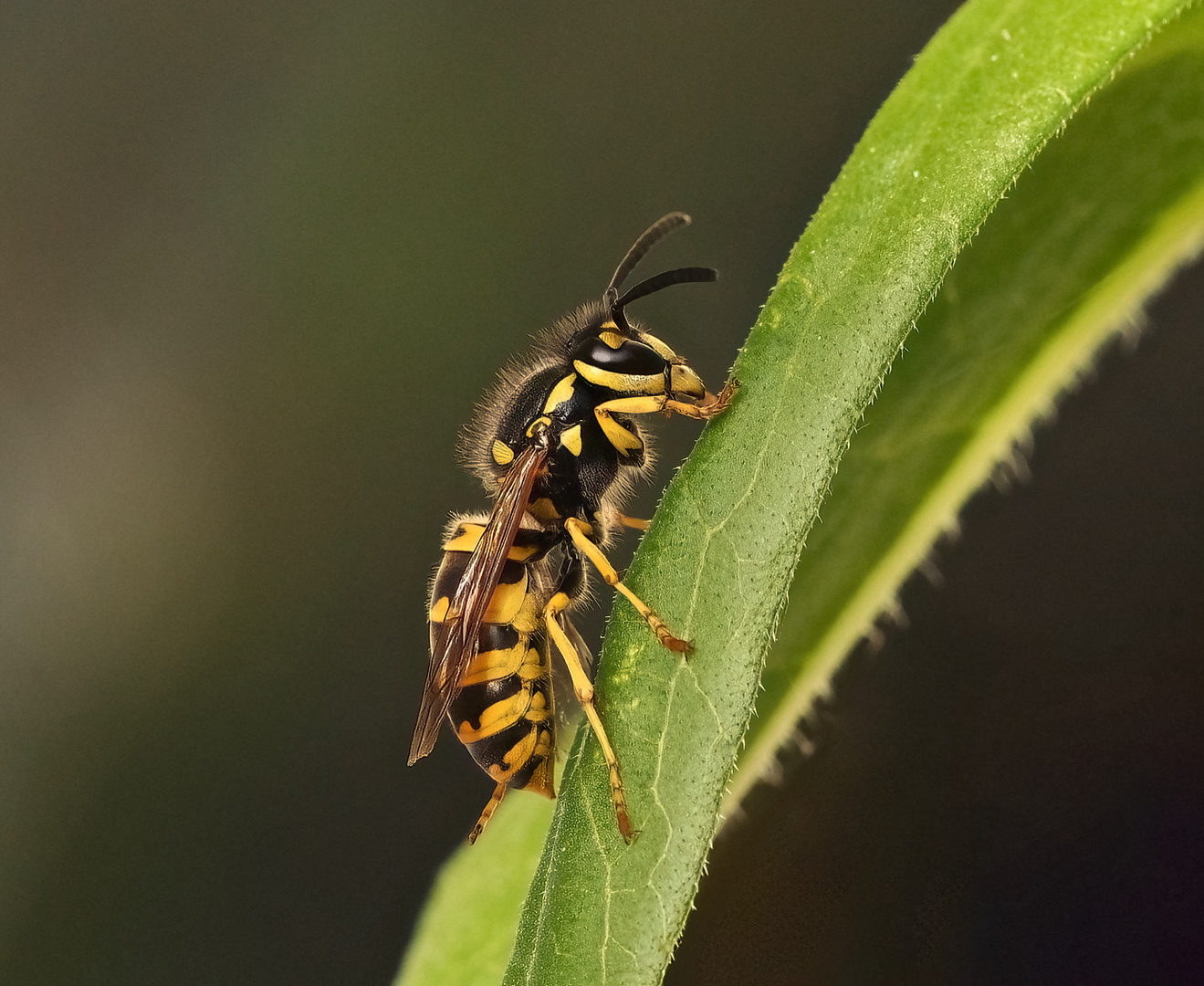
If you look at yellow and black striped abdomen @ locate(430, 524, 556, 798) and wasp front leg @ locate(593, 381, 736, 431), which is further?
yellow and black striped abdomen @ locate(430, 524, 556, 798)

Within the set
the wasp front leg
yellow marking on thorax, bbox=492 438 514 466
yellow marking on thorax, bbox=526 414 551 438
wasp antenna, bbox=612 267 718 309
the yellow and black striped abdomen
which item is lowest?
the yellow and black striped abdomen

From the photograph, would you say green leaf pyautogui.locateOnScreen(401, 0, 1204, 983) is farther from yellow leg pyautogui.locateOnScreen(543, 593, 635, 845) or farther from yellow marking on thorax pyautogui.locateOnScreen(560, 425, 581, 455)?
yellow marking on thorax pyautogui.locateOnScreen(560, 425, 581, 455)

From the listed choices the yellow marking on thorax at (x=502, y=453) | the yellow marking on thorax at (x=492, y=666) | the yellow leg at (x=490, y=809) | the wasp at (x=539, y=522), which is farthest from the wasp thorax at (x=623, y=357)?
the yellow leg at (x=490, y=809)

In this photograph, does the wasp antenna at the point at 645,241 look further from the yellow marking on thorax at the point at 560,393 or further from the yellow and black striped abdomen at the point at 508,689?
the yellow and black striped abdomen at the point at 508,689

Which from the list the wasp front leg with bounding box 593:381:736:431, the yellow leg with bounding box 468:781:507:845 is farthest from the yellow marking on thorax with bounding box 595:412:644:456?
the yellow leg with bounding box 468:781:507:845

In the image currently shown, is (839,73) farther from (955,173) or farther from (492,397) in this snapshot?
(955,173)

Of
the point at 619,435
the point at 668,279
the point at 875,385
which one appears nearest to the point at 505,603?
the point at 619,435

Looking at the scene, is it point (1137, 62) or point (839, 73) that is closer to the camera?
point (1137, 62)

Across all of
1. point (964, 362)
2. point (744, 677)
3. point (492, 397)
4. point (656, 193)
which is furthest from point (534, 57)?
point (744, 677)
